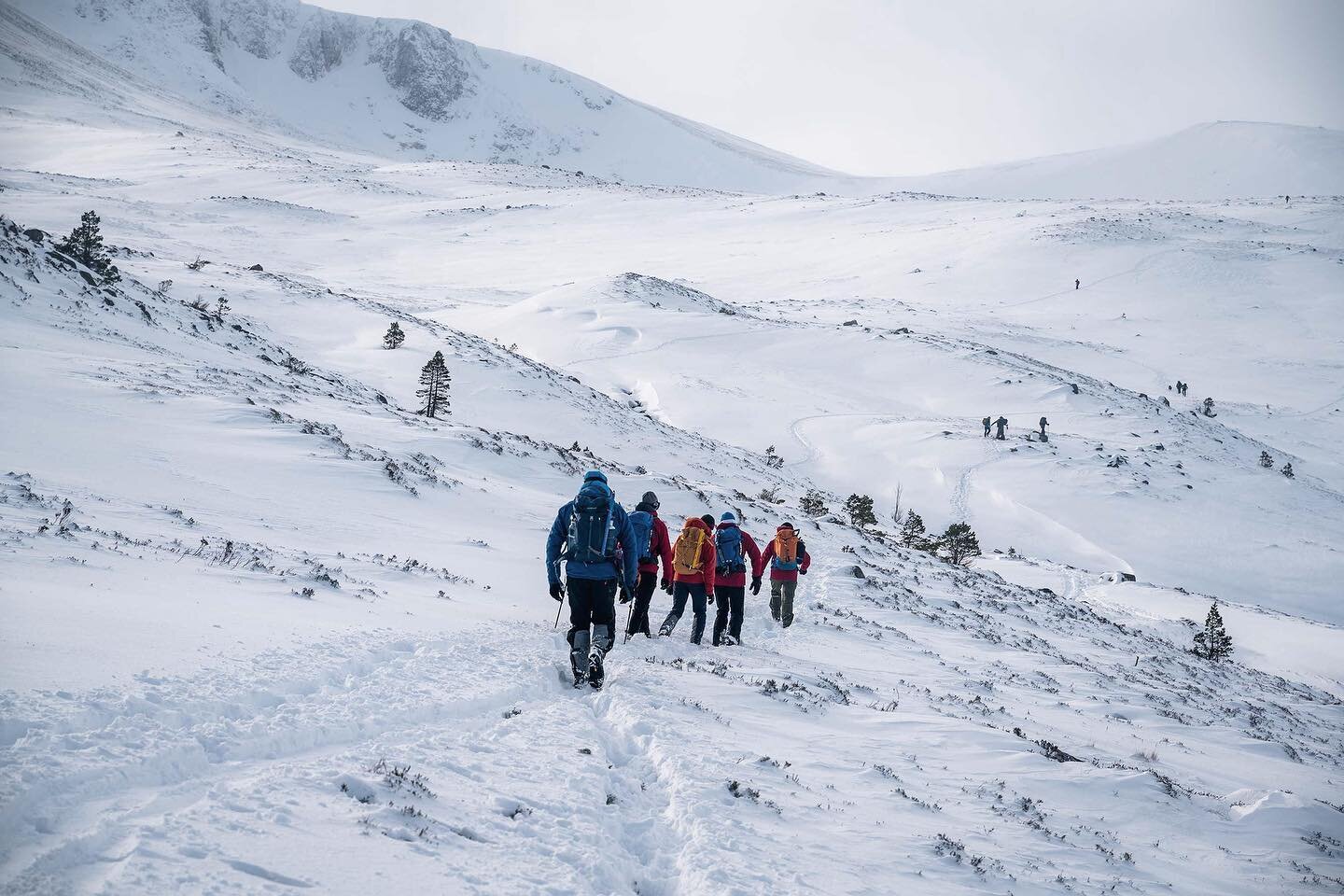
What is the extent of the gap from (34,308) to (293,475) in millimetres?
12453

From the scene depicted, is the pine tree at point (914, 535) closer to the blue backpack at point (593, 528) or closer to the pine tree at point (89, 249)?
the blue backpack at point (593, 528)

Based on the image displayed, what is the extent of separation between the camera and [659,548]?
11.2 m

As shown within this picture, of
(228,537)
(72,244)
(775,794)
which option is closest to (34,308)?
(72,244)

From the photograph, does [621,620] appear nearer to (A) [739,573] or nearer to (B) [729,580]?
(B) [729,580]

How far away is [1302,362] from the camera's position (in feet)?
196

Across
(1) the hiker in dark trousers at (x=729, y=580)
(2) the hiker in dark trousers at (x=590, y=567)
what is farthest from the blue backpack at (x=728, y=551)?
(2) the hiker in dark trousers at (x=590, y=567)

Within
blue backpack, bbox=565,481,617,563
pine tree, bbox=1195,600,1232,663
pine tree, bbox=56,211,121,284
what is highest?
pine tree, bbox=56,211,121,284

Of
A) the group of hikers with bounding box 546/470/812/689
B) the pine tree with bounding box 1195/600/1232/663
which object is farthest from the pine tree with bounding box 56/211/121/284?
the pine tree with bounding box 1195/600/1232/663

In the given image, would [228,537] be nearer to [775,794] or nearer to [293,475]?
[293,475]

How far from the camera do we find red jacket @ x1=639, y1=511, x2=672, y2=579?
35.8 feet

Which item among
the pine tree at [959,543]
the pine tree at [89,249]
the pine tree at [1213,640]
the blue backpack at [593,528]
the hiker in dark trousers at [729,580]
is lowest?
the pine tree at [1213,640]

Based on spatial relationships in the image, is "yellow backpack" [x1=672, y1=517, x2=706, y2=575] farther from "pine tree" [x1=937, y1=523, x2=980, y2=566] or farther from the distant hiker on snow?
"pine tree" [x1=937, y1=523, x2=980, y2=566]

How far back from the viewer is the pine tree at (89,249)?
26.0 meters

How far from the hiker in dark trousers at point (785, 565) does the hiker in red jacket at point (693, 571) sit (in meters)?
1.96
